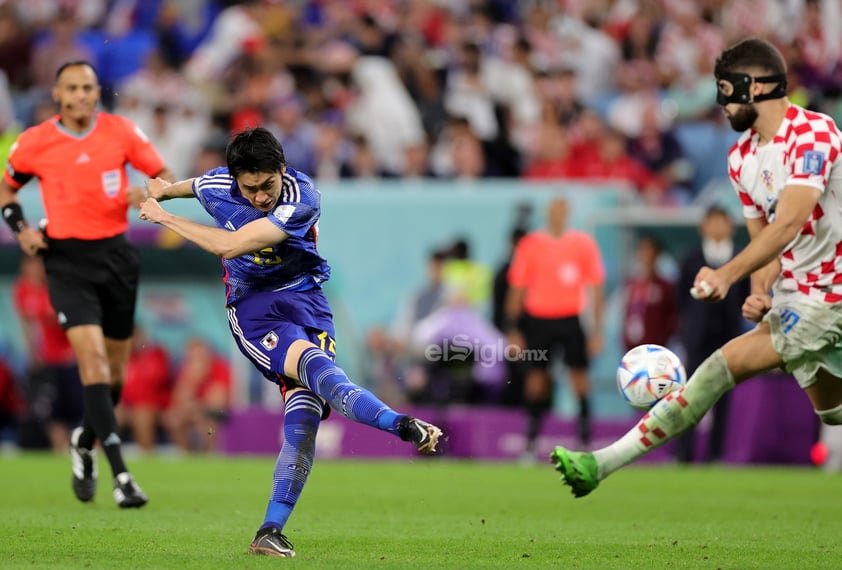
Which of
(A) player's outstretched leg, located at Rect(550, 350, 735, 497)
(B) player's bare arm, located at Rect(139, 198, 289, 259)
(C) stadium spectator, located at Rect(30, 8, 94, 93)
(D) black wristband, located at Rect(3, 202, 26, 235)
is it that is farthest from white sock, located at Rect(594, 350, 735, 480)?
(C) stadium spectator, located at Rect(30, 8, 94, 93)

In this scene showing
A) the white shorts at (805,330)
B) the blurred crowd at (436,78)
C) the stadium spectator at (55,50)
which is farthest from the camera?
the stadium spectator at (55,50)

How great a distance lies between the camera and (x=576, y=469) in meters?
7.32

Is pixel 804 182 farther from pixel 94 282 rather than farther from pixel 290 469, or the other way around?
pixel 94 282

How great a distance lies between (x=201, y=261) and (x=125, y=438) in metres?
2.46

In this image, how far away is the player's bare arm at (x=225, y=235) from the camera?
23.2 ft

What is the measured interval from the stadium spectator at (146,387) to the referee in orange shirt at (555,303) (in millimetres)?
4677

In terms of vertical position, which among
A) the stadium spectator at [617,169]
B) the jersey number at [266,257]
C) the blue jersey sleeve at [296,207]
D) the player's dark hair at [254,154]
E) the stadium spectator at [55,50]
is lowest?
the jersey number at [266,257]

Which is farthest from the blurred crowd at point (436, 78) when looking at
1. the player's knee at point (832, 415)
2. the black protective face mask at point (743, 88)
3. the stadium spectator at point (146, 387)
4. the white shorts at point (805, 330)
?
the white shorts at point (805, 330)

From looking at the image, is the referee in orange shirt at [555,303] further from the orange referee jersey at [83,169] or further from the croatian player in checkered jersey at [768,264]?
the croatian player in checkered jersey at [768,264]

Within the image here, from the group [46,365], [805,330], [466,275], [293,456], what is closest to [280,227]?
[293,456]

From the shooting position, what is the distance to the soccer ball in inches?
316

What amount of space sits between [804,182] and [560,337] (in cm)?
888

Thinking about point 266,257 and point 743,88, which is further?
point 743,88

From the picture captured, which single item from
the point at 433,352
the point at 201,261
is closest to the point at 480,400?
the point at 433,352
